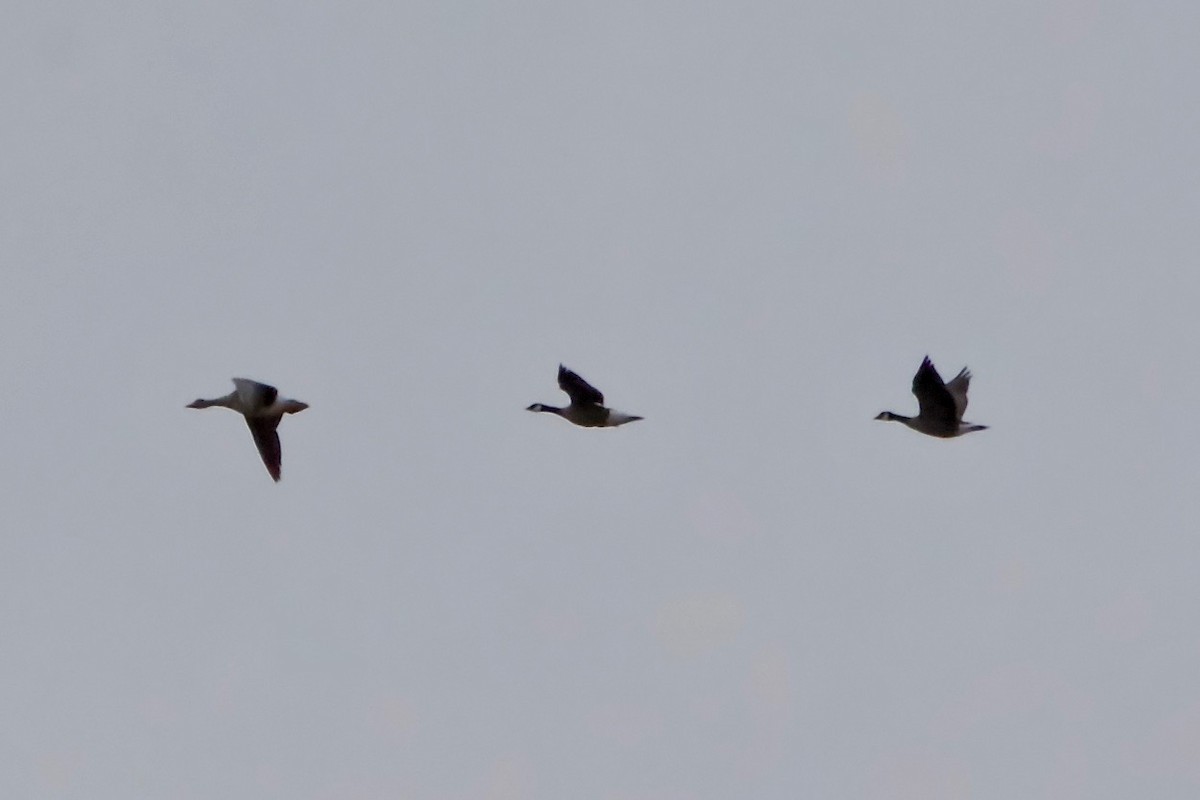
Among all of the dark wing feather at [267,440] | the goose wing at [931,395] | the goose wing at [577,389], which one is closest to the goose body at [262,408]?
the dark wing feather at [267,440]

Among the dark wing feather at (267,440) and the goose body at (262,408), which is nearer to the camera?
the goose body at (262,408)

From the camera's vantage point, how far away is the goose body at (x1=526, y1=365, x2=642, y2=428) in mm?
24578

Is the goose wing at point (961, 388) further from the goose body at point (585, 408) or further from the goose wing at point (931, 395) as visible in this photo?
the goose body at point (585, 408)

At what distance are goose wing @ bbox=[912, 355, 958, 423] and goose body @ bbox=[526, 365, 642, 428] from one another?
136 inches

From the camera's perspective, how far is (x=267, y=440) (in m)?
25.0

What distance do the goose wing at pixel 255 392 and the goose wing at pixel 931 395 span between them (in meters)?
7.61

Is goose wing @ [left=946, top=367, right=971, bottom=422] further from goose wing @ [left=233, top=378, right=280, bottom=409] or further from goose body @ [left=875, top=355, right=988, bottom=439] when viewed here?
goose wing @ [left=233, top=378, right=280, bottom=409]

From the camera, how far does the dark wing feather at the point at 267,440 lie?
2495 cm

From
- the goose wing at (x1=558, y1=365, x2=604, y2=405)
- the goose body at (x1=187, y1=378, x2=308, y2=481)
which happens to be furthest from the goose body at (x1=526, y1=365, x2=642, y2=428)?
the goose body at (x1=187, y1=378, x2=308, y2=481)

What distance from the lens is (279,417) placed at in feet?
81.9

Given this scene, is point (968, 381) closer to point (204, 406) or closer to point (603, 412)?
point (603, 412)

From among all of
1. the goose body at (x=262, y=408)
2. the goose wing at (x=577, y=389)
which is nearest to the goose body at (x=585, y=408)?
the goose wing at (x=577, y=389)

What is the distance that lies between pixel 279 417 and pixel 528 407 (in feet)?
11.7

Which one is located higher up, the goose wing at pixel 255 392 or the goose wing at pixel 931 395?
the goose wing at pixel 931 395
